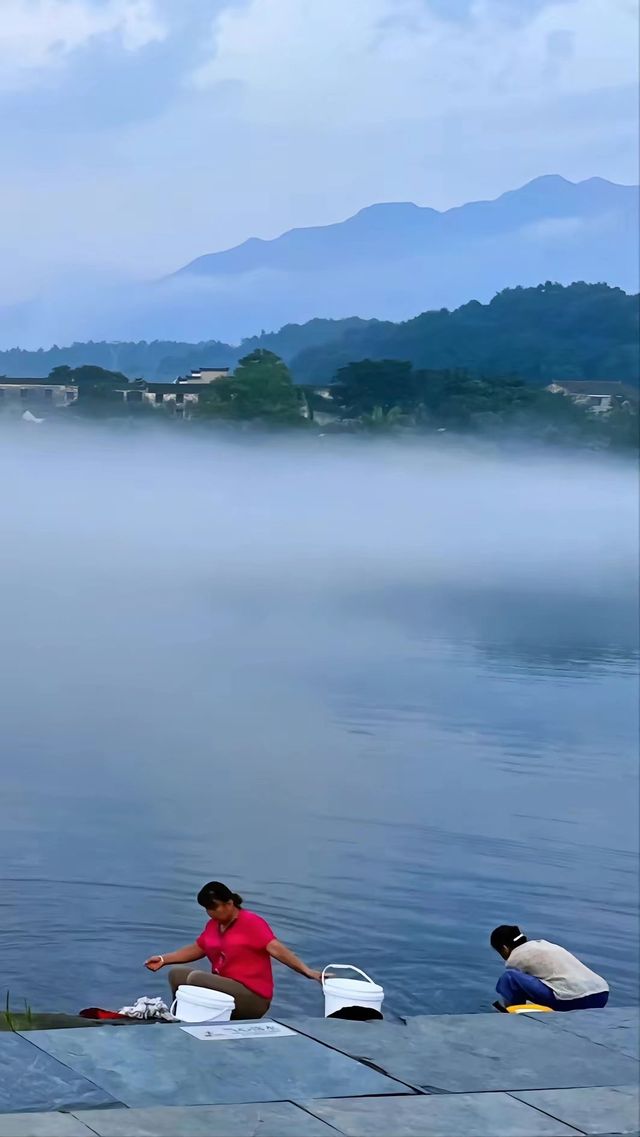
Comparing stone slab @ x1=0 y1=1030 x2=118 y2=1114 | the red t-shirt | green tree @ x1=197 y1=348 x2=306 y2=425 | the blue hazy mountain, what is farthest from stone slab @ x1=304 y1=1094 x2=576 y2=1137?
the blue hazy mountain

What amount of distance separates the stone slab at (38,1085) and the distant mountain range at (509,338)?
7715 mm

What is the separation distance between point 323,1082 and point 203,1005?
873 millimetres

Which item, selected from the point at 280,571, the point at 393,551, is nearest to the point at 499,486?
the point at 393,551

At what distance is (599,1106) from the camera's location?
4.14 meters

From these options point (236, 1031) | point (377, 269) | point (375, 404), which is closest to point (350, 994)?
point (236, 1031)

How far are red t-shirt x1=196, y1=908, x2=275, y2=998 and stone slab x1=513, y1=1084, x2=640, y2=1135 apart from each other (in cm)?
146

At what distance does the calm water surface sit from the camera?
28.6 feet

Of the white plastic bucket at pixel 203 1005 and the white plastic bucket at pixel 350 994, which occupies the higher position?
the white plastic bucket at pixel 203 1005

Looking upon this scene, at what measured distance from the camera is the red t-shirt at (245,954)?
548 cm

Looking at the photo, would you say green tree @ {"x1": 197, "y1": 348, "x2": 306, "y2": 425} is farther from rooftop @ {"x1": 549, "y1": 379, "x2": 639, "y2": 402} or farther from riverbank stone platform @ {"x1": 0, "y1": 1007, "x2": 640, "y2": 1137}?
riverbank stone platform @ {"x1": 0, "y1": 1007, "x2": 640, "y2": 1137}

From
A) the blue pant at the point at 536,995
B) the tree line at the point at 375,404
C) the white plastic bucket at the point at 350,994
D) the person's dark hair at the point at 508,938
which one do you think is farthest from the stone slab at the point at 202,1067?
the tree line at the point at 375,404

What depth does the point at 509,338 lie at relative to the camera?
12.7 m

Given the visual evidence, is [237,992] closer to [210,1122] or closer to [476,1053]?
[476,1053]

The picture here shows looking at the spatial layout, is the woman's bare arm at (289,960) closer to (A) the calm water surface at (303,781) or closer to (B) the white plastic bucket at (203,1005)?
(B) the white plastic bucket at (203,1005)
